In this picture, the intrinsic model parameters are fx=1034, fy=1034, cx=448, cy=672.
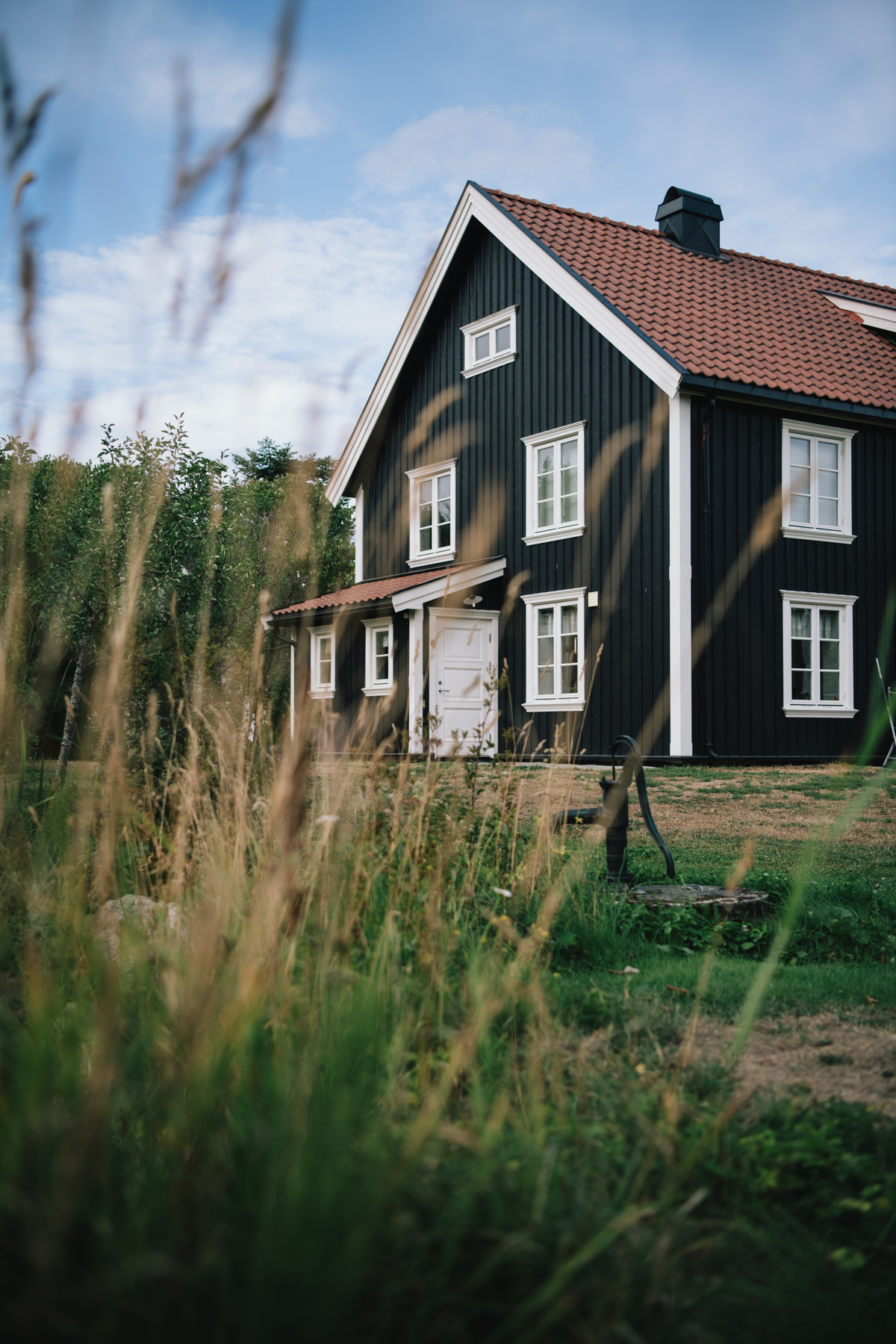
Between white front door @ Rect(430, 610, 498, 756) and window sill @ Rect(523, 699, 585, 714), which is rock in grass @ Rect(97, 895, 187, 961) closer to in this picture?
window sill @ Rect(523, 699, 585, 714)

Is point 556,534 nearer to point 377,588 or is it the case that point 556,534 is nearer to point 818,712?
point 377,588

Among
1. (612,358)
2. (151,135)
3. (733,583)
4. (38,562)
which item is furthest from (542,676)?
(151,135)

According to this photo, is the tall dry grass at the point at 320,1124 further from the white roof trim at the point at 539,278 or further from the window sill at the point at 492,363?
the window sill at the point at 492,363

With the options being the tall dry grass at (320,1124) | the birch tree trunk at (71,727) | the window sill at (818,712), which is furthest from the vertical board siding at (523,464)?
the tall dry grass at (320,1124)

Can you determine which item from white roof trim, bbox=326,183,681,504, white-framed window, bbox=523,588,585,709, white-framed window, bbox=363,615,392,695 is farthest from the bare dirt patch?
white-framed window, bbox=363,615,392,695

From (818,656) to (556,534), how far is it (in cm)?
384

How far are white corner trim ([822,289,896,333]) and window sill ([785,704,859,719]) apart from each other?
21.2 ft

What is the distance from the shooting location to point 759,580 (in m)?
13.1

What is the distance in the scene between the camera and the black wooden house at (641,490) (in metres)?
12.7

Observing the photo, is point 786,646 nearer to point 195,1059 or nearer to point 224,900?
point 224,900

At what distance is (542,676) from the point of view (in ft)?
45.8

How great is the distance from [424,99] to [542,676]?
12.2 meters

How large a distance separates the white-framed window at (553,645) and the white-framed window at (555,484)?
872 mm

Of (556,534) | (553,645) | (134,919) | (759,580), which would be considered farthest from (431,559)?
(134,919)
